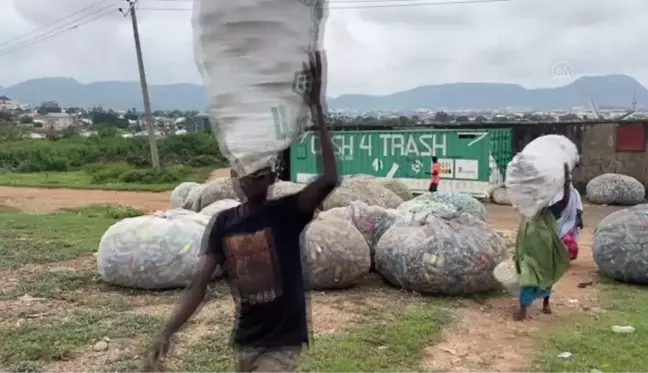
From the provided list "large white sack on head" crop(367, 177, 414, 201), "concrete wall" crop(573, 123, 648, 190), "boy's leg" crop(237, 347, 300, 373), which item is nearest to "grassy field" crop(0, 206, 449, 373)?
"boy's leg" crop(237, 347, 300, 373)

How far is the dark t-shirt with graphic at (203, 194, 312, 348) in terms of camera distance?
2943 millimetres

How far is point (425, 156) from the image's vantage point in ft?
66.0

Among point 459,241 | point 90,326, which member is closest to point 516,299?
point 459,241

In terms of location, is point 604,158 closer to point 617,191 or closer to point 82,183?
point 617,191

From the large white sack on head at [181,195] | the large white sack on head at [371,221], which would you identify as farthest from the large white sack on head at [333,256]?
the large white sack on head at [181,195]

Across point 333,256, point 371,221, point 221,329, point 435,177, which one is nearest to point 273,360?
point 221,329

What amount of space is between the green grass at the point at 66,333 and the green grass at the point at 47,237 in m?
2.75

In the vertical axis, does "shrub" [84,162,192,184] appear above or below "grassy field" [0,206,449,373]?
below

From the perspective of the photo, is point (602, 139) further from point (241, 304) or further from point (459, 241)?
point (241, 304)

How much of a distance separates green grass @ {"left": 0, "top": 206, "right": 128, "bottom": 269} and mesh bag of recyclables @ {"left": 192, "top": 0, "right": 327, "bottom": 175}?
6.53m

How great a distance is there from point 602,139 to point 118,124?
5195cm

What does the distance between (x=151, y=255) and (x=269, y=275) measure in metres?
4.34

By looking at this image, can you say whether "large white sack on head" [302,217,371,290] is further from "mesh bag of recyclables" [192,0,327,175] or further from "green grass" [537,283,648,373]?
"mesh bag of recyclables" [192,0,327,175]

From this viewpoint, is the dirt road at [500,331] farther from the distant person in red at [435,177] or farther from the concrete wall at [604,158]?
the concrete wall at [604,158]
